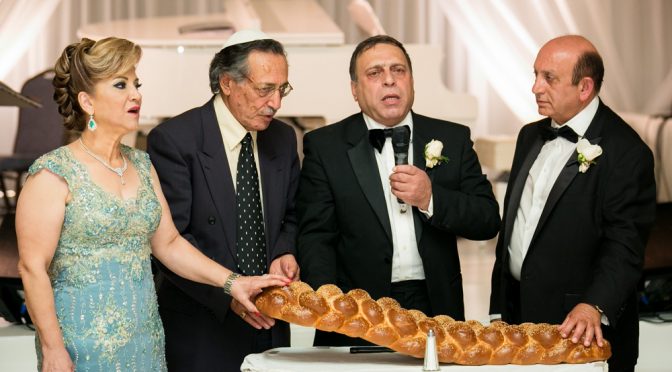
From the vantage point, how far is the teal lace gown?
10.5 ft

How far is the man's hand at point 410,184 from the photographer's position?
3539 millimetres

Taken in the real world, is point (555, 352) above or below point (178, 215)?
below

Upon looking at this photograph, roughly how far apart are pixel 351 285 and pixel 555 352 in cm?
80

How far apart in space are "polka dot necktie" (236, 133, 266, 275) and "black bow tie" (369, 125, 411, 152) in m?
0.38

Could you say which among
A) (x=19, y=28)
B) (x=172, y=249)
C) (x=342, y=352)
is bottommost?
(x=342, y=352)

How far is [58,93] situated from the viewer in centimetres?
329

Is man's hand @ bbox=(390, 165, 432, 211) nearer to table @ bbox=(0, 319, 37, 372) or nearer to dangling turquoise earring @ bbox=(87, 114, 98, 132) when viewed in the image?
dangling turquoise earring @ bbox=(87, 114, 98, 132)

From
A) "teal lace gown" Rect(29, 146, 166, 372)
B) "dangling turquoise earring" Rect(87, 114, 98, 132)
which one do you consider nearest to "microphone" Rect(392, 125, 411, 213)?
"teal lace gown" Rect(29, 146, 166, 372)

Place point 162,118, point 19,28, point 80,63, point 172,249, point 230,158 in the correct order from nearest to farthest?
point 80,63 < point 172,249 < point 230,158 < point 162,118 < point 19,28

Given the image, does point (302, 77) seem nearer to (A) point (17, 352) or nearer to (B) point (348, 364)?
(A) point (17, 352)

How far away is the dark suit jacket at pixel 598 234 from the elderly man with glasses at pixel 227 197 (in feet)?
2.57

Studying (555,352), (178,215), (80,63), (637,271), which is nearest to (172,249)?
(178,215)

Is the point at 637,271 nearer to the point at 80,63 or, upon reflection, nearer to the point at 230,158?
the point at 230,158

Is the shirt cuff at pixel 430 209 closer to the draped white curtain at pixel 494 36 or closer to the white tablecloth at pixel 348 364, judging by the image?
the white tablecloth at pixel 348 364
